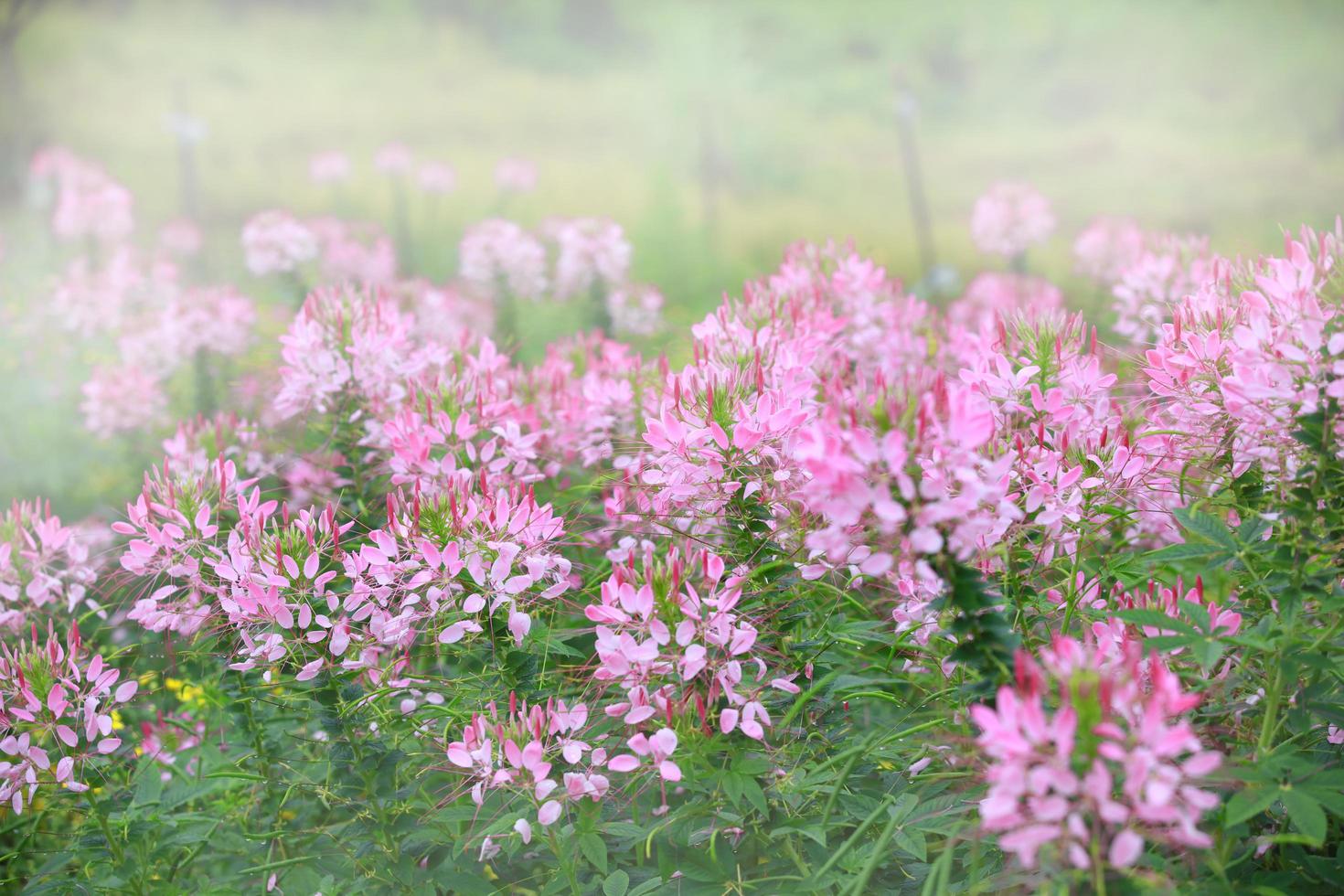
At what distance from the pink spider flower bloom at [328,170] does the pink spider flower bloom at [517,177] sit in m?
1.09

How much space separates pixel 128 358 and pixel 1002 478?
3.60 m

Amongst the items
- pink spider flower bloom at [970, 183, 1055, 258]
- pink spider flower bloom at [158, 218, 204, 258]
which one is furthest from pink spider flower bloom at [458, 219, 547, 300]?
pink spider flower bloom at [158, 218, 204, 258]

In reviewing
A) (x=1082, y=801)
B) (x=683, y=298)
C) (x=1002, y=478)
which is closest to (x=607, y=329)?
(x=683, y=298)

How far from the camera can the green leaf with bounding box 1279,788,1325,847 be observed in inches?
42.3

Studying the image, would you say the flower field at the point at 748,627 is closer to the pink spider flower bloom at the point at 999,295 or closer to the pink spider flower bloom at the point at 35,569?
the pink spider flower bloom at the point at 35,569

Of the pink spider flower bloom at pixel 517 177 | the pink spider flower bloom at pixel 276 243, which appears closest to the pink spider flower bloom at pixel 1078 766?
the pink spider flower bloom at pixel 276 243

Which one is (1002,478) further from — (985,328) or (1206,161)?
(1206,161)

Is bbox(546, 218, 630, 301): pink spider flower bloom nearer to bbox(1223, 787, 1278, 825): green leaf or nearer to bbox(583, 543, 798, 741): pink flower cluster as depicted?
bbox(583, 543, 798, 741): pink flower cluster

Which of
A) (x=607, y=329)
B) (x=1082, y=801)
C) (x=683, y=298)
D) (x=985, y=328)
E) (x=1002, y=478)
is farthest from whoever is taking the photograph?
(x=683, y=298)

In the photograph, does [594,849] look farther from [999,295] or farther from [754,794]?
[999,295]

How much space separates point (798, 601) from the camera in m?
1.61

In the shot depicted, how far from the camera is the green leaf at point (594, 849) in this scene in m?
1.37

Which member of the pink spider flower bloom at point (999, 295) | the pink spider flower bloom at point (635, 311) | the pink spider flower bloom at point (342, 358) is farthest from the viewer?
the pink spider flower bloom at point (635, 311)

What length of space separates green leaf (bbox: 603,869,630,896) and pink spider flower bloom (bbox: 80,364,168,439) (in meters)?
2.76
